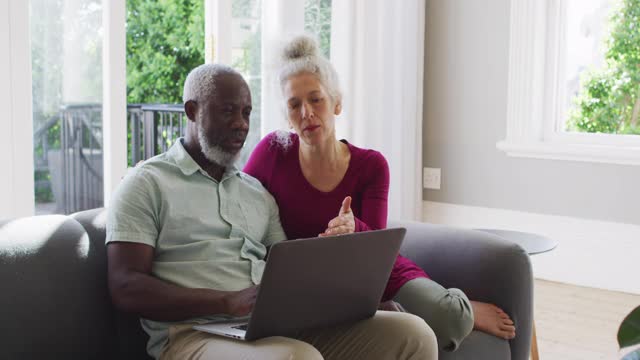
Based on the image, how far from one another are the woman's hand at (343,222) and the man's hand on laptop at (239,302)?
341mm

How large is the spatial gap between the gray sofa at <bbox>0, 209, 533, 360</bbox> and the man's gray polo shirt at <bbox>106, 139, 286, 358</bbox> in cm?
8

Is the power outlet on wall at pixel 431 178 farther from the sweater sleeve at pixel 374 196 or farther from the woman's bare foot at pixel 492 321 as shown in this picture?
the woman's bare foot at pixel 492 321

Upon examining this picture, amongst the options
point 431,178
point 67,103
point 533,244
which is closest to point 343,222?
point 533,244

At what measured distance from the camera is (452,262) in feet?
7.65

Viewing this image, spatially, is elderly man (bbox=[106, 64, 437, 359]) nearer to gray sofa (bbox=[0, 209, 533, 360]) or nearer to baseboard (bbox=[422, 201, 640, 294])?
gray sofa (bbox=[0, 209, 533, 360])

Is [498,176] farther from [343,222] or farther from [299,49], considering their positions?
[343,222]

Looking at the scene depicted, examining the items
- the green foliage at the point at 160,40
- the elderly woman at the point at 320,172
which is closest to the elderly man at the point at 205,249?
the elderly woman at the point at 320,172

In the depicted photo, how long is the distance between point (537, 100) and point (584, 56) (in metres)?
0.34

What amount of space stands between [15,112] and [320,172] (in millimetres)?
1251

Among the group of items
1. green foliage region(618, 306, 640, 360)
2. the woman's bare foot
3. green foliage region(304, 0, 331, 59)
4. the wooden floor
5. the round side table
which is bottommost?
the wooden floor

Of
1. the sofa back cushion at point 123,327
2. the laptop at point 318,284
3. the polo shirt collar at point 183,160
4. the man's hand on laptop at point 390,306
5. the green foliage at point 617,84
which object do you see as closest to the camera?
the laptop at point 318,284

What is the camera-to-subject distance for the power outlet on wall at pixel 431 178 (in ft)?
15.9

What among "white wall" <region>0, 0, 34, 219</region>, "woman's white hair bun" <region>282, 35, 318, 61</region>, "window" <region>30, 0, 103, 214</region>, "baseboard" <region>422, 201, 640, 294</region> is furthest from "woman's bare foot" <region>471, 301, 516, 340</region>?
"baseboard" <region>422, 201, 640, 294</region>

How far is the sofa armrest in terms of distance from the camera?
2252mm
